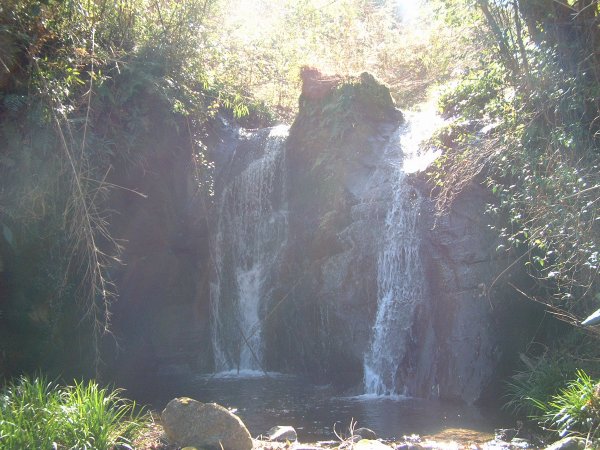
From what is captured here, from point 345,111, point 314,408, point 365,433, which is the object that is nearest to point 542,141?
point 365,433

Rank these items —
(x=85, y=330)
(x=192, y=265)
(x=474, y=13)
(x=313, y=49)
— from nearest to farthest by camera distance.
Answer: (x=474, y=13) < (x=85, y=330) < (x=192, y=265) < (x=313, y=49)

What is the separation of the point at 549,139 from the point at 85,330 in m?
8.46

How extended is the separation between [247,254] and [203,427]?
25.1 ft

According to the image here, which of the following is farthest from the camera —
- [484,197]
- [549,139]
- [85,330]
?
[85,330]

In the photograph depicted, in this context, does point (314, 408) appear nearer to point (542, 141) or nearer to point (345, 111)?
point (542, 141)

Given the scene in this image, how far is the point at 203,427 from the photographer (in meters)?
6.77

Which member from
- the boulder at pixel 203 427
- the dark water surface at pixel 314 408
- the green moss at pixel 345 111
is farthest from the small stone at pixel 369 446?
the green moss at pixel 345 111

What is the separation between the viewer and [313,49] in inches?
742

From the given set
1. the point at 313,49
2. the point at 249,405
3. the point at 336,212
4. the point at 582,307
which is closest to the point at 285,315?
the point at 336,212

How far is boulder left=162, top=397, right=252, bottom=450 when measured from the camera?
22.0ft

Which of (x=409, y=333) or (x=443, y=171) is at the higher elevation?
(x=443, y=171)

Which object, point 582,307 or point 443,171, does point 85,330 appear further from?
point 582,307

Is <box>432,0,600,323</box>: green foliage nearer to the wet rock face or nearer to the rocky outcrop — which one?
the wet rock face

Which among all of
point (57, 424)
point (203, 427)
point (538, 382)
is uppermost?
point (538, 382)
